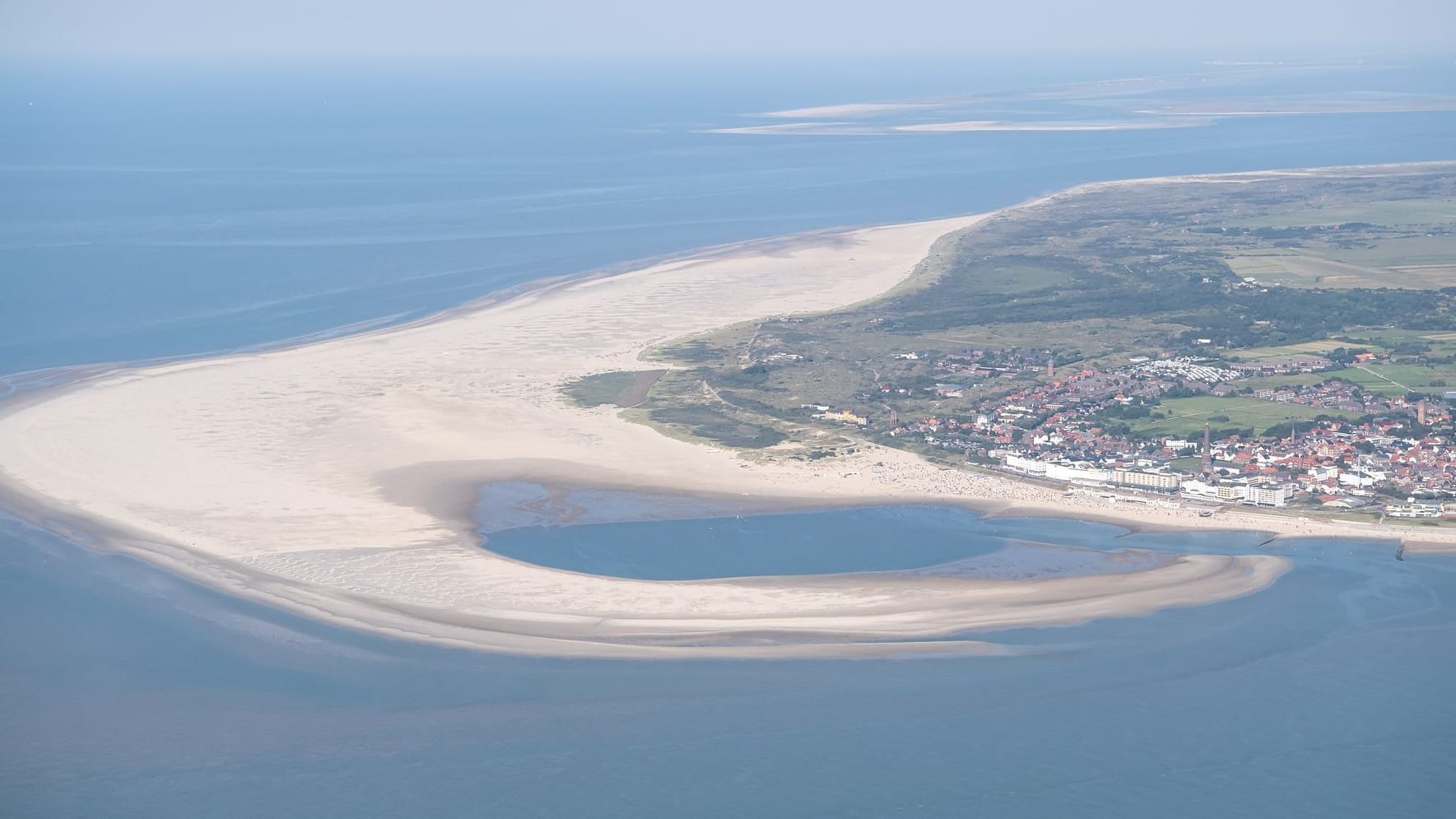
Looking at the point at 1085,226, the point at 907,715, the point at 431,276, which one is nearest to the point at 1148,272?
the point at 1085,226

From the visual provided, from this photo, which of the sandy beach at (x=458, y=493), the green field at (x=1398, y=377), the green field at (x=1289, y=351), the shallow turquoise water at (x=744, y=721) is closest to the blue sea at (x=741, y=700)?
the shallow turquoise water at (x=744, y=721)

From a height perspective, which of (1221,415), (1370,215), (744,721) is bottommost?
(744,721)

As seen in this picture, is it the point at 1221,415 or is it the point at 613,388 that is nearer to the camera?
the point at 1221,415

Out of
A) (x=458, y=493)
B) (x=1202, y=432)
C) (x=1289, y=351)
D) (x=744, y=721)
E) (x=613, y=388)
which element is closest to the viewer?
(x=744, y=721)

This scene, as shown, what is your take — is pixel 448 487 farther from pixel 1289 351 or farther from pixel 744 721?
pixel 1289 351

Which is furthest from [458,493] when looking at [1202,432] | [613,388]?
[1202,432]

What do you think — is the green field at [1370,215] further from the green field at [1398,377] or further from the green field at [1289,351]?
the green field at [1398,377]

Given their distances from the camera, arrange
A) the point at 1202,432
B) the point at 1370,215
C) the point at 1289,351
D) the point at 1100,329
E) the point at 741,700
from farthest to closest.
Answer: the point at 1370,215
the point at 1100,329
the point at 1289,351
the point at 1202,432
the point at 741,700
